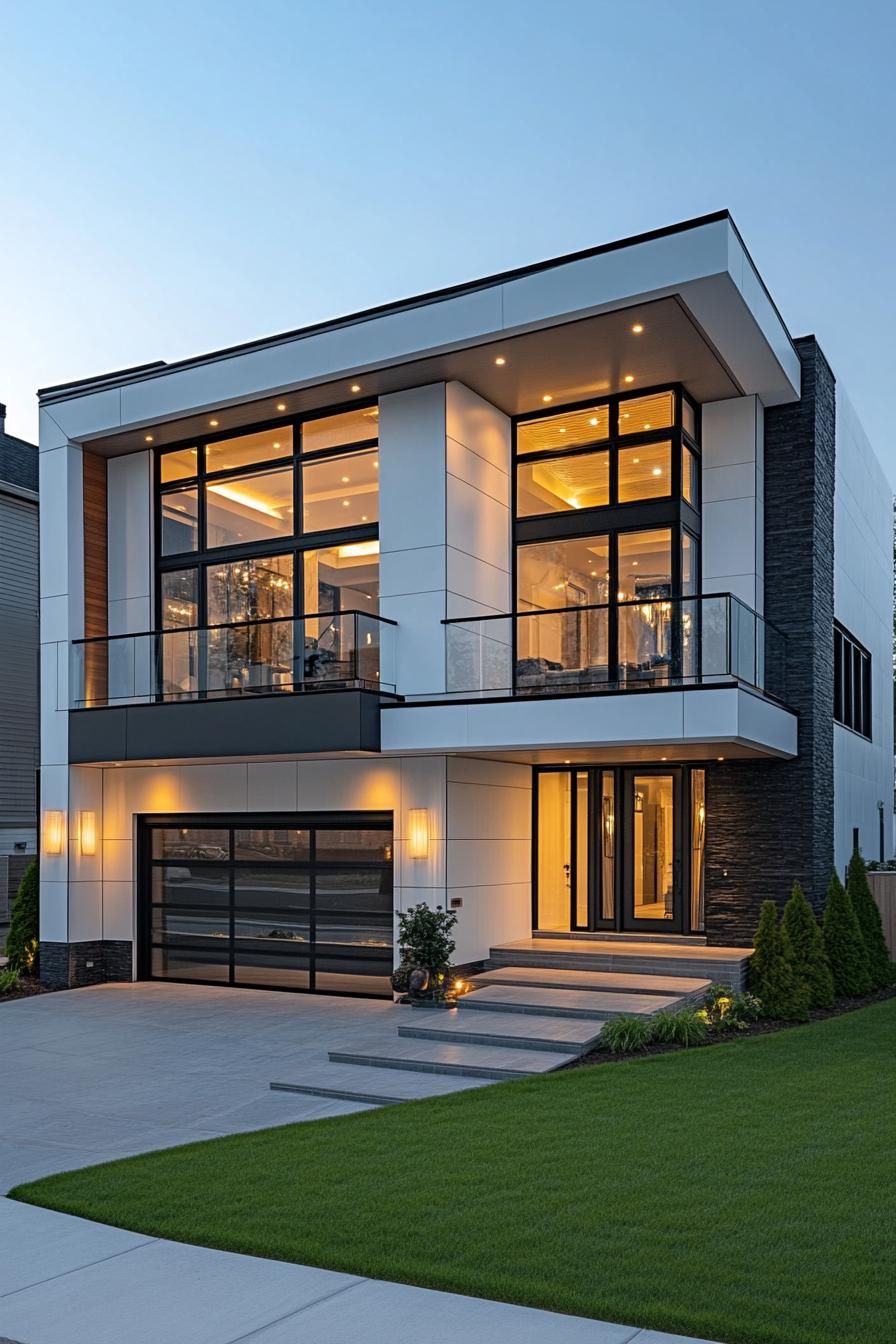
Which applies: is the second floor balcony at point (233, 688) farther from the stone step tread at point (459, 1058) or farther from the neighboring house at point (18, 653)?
the neighboring house at point (18, 653)

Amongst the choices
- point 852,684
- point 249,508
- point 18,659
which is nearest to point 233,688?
point 249,508

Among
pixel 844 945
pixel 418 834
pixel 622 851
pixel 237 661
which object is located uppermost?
pixel 237 661

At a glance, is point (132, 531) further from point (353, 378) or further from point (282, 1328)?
point (282, 1328)

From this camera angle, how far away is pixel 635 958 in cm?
1473

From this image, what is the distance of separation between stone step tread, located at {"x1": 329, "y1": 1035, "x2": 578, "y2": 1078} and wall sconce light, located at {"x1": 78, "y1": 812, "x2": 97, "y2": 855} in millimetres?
7126

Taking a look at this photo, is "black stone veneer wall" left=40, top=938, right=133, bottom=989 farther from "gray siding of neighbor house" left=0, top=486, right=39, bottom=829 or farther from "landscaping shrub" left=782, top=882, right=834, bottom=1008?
"landscaping shrub" left=782, top=882, right=834, bottom=1008

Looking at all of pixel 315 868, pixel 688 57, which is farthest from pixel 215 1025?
A: pixel 688 57

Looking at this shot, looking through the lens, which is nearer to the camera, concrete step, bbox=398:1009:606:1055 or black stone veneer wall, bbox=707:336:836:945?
concrete step, bbox=398:1009:606:1055

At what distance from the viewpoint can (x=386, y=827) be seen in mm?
15562

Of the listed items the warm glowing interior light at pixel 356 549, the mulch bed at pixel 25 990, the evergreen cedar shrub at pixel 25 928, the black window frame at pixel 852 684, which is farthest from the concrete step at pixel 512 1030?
the black window frame at pixel 852 684

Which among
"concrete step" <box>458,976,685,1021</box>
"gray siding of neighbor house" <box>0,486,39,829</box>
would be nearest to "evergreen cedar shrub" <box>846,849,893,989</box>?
"concrete step" <box>458,976,685,1021</box>

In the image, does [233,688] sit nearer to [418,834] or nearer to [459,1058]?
[418,834]

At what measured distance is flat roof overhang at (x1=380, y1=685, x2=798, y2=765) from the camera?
43.1 feet

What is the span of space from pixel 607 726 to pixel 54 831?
28.5 ft
